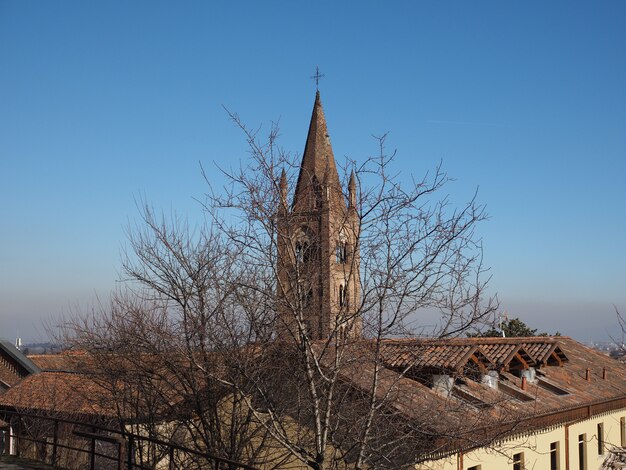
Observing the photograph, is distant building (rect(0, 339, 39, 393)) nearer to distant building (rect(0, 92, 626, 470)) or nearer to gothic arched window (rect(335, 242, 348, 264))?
distant building (rect(0, 92, 626, 470))

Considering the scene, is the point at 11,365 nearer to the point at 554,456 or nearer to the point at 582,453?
the point at 554,456

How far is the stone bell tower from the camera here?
10.8 m

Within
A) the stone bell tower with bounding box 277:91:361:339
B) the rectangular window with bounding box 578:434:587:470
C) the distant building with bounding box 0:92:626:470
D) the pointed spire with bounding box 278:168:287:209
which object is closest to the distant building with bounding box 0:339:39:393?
the distant building with bounding box 0:92:626:470

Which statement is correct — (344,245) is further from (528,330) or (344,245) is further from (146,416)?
(528,330)

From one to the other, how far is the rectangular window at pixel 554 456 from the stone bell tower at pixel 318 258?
1225 cm

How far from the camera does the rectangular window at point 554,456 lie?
21422 millimetres

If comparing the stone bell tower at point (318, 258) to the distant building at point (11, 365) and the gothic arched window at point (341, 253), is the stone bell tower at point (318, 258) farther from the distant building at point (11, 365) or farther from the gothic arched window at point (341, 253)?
the distant building at point (11, 365)

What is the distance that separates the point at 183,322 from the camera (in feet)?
45.5

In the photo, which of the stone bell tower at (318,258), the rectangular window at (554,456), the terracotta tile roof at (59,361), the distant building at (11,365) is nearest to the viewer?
the stone bell tower at (318,258)

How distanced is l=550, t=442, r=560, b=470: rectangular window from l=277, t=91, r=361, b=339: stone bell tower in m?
12.2

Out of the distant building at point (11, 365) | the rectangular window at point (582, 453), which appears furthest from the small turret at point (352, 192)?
the distant building at point (11, 365)

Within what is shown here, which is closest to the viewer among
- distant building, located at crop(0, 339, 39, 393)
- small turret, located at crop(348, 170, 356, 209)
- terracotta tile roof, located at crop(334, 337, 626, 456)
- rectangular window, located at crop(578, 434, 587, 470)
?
small turret, located at crop(348, 170, 356, 209)

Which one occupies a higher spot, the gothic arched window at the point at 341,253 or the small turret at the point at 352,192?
the small turret at the point at 352,192

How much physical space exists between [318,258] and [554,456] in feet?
44.0
